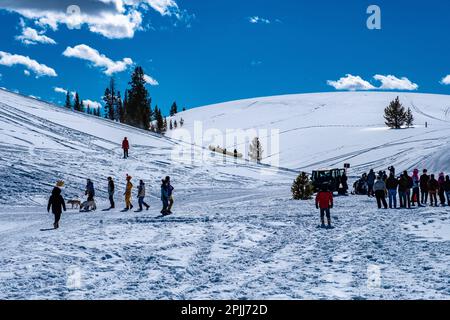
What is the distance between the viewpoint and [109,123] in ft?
171

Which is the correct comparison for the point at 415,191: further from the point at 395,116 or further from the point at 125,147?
the point at 395,116

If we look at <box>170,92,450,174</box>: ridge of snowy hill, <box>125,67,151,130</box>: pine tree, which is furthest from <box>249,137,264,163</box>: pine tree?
<box>125,67,151,130</box>: pine tree

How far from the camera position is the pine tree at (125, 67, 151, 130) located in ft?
243

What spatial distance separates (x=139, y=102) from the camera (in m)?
74.8

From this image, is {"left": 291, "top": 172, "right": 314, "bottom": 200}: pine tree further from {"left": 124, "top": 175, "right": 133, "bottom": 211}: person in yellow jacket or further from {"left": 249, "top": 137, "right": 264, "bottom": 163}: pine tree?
{"left": 249, "top": 137, "right": 264, "bottom": 163}: pine tree

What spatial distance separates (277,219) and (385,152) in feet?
160

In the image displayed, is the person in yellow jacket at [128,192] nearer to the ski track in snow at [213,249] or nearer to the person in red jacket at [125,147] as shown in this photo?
the ski track in snow at [213,249]

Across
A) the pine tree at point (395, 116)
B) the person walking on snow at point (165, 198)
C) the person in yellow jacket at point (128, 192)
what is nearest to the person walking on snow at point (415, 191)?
the person walking on snow at point (165, 198)

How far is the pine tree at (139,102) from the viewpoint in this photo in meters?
74.0

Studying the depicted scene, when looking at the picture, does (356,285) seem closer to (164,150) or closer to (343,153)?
(164,150)

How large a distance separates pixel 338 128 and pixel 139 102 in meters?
43.1

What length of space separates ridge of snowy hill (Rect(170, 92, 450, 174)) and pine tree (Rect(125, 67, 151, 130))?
21.5 m

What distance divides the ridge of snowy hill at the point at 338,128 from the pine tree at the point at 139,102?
2145cm

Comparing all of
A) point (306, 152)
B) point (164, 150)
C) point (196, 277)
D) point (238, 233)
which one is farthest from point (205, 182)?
point (306, 152)
